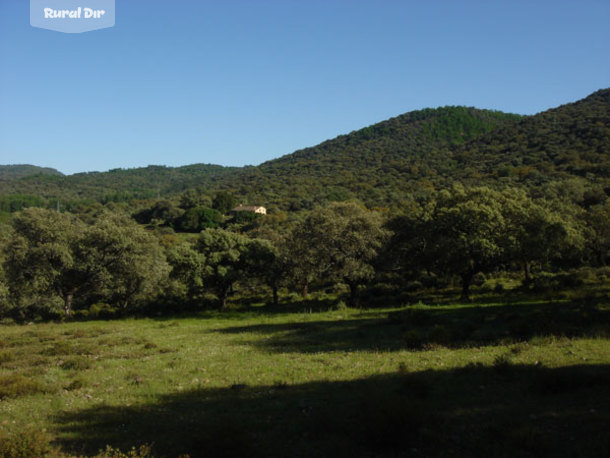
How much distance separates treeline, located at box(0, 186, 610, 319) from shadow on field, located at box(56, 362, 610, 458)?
2258cm

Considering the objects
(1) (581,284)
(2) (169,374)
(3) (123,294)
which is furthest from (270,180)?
(2) (169,374)

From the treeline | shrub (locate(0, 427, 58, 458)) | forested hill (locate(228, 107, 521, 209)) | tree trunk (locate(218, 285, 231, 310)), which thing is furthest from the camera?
forested hill (locate(228, 107, 521, 209))

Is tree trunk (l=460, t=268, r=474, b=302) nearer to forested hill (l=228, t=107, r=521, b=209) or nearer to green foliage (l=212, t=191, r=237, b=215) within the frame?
forested hill (l=228, t=107, r=521, b=209)

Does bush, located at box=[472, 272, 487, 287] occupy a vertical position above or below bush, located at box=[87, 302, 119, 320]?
above

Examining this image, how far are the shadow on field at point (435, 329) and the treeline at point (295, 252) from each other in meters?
8.65

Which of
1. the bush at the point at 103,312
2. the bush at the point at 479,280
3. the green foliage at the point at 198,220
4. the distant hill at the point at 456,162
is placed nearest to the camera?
the bush at the point at 103,312

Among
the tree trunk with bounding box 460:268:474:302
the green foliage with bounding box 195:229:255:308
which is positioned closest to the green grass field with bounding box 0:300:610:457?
the tree trunk with bounding box 460:268:474:302

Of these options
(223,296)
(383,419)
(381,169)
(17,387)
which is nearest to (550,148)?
(381,169)

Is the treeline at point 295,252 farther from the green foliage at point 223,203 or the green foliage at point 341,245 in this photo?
the green foliage at point 223,203

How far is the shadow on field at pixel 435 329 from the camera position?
591 inches

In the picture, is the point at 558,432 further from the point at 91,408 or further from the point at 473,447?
the point at 91,408

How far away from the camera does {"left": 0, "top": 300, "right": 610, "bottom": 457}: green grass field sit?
269 inches

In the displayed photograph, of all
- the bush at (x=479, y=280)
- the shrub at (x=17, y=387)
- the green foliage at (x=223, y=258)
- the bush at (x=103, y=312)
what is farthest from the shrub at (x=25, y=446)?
the bush at (x=479, y=280)

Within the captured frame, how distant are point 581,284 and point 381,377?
1068 inches
